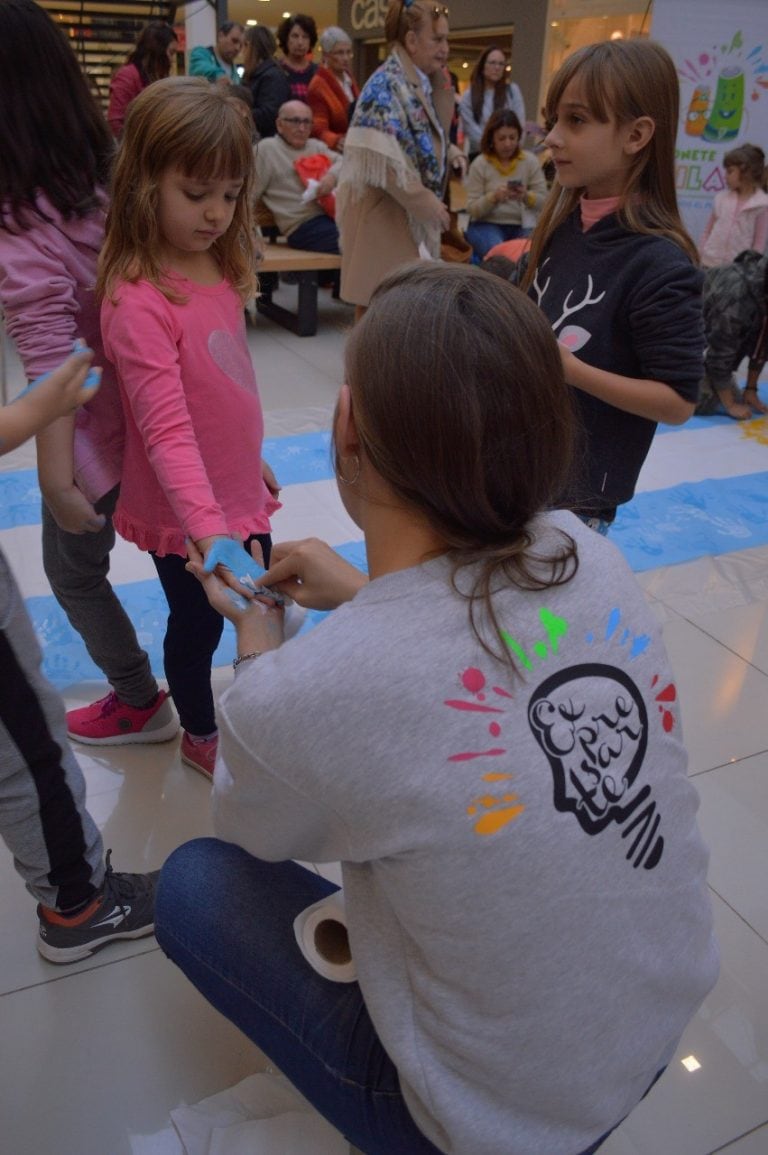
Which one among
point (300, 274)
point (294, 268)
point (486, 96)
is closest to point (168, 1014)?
point (294, 268)

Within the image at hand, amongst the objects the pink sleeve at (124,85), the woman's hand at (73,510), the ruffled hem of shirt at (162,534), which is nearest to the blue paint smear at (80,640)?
the ruffled hem of shirt at (162,534)

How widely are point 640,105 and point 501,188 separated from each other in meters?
3.56

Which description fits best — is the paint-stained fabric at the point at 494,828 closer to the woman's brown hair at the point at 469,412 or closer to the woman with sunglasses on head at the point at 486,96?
the woman's brown hair at the point at 469,412

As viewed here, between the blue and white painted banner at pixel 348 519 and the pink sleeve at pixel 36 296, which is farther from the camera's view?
the blue and white painted banner at pixel 348 519

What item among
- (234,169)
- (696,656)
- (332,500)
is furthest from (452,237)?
(234,169)

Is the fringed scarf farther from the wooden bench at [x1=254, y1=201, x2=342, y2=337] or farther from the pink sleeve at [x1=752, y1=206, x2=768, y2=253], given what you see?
the pink sleeve at [x1=752, y1=206, x2=768, y2=253]

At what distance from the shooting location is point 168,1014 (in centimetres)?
116

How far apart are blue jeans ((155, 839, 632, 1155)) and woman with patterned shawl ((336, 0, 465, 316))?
2.23 metres

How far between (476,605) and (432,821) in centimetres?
16

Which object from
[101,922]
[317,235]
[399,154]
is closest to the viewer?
[101,922]

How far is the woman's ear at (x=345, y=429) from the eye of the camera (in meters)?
0.73

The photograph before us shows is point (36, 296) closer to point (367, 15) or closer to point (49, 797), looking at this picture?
point (49, 797)

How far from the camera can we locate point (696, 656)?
198 centimetres

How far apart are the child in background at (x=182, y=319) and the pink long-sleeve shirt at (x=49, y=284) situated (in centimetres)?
4
